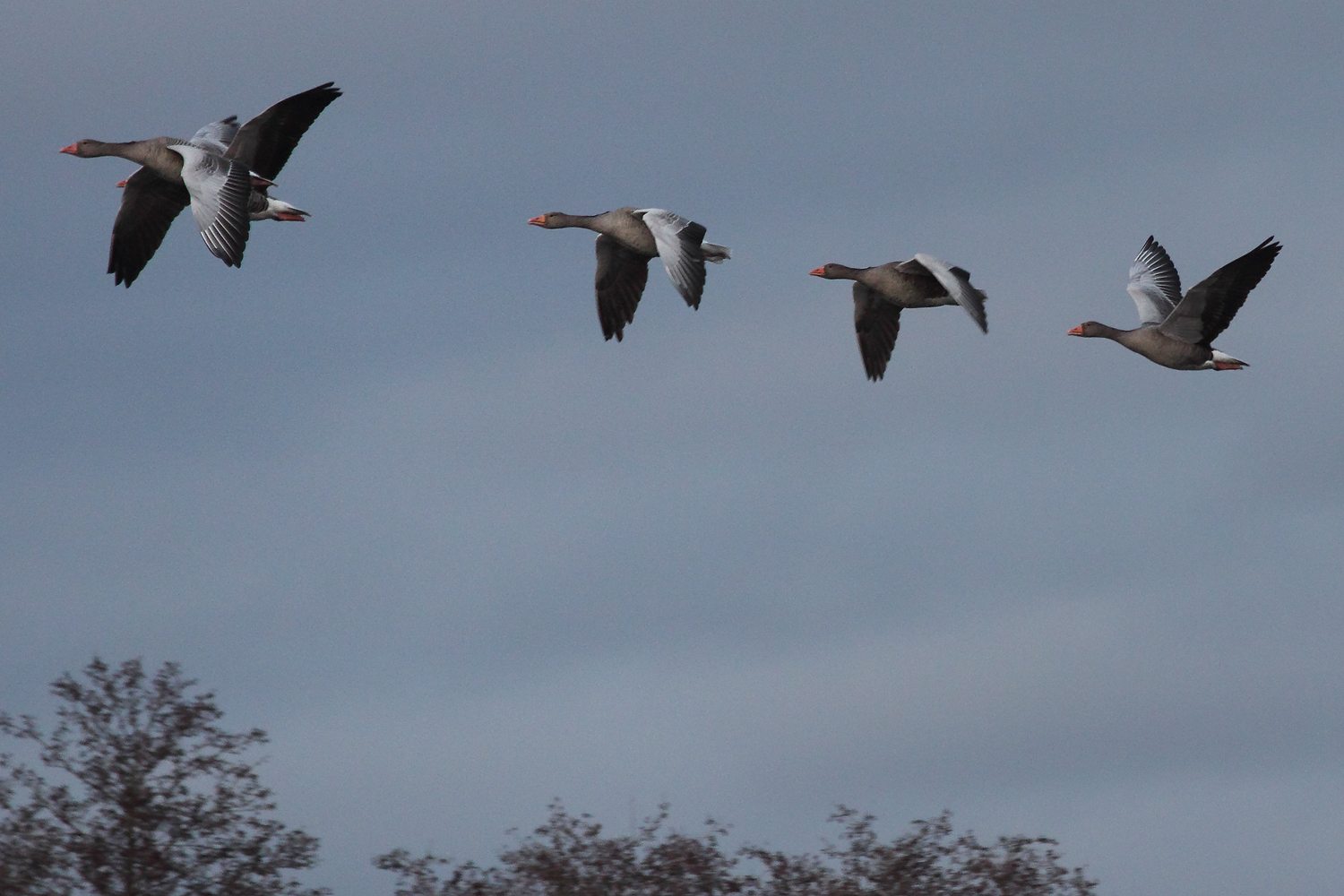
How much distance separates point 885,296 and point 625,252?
3459 mm

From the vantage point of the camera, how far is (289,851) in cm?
1611

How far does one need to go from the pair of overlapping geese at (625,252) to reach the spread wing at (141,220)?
0.04ft

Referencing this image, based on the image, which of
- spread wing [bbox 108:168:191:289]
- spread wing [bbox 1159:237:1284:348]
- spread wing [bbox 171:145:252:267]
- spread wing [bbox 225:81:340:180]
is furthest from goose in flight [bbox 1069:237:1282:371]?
spread wing [bbox 108:168:191:289]

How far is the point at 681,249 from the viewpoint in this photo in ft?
66.5

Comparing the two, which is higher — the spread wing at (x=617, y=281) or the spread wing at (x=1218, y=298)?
the spread wing at (x=617, y=281)

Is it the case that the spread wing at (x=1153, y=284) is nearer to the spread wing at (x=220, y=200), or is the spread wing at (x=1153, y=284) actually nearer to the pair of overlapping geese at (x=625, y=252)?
the pair of overlapping geese at (x=625, y=252)

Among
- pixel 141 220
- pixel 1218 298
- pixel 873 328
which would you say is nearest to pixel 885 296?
pixel 873 328

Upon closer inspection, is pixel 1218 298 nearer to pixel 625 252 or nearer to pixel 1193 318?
pixel 1193 318

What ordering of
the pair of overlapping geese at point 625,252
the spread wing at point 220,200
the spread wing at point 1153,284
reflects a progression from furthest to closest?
the spread wing at point 1153,284 → the pair of overlapping geese at point 625,252 → the spread wing at point 220,200

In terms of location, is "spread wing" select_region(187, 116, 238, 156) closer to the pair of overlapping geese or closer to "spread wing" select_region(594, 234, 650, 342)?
the pair of overlapping geese

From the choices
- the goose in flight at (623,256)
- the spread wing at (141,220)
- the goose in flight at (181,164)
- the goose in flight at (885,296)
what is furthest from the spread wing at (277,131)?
the goose in flight at (885,296)

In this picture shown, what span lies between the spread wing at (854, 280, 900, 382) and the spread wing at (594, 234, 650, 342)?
2.82 meters

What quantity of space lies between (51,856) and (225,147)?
29.1 ft

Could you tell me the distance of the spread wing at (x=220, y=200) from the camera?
709 inches
